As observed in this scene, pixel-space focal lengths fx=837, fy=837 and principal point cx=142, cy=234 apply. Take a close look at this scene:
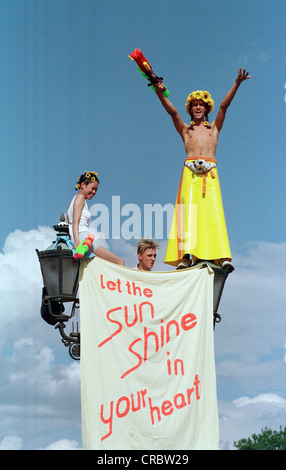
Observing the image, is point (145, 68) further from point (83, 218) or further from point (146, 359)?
point (146, 359)

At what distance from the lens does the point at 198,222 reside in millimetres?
11797

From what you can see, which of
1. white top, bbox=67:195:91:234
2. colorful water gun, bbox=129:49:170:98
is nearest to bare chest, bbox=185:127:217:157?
colorful water gun, bbox=129:49:170:98

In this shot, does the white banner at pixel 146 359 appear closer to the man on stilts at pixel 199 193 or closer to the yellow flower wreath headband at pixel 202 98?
the man on stilts at pixel 199 193

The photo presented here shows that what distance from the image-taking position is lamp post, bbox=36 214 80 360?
10398 mm

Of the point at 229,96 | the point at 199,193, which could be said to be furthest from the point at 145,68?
the point at 199,193

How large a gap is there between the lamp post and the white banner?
193 millimetres

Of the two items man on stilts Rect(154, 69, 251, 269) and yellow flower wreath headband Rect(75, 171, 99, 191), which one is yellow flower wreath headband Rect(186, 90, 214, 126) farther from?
yellow flower wreath headband Rect(75, 171, 99, 191)

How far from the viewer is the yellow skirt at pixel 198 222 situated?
1166 cm

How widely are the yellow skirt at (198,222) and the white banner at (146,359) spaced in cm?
52

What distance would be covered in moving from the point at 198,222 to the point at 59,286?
95.9 inches

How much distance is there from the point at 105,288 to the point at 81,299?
1.17 ft
